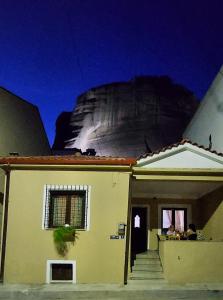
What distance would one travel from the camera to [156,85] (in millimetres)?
49562

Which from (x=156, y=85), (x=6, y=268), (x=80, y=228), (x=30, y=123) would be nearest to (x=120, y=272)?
(x=80, y=228)

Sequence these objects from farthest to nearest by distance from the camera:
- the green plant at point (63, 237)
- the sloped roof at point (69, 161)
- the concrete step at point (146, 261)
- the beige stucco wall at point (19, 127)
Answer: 1. the beige stucco wall at point (19, 127)
2. the concrete step at point (146, 261)
3. the sloped roof at point (69, 161)
4. the green plant at point (63, 237)

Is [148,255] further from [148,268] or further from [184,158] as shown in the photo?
[184,158]

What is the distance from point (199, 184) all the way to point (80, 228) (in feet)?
15.8

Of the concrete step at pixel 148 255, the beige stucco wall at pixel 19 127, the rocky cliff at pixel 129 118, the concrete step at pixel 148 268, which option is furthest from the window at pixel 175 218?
the rocky cliff at pixel 129 118

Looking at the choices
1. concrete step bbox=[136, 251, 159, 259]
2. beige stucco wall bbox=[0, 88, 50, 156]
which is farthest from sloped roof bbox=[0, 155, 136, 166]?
beige stucco wall bbox=[0, 88, 50, 156]

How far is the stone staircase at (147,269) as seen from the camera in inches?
553

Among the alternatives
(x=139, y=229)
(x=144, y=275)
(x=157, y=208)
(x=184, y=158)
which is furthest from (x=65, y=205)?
(x=157, y=208)

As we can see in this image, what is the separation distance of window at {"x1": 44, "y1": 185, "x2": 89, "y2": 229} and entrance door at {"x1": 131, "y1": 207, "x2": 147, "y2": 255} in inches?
169

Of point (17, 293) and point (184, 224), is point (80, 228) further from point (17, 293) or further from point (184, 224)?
point (184, 224)

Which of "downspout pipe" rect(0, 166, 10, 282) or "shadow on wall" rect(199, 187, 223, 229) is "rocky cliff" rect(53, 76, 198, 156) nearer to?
"shadow on wall" rect(199, 187, 223, 229)

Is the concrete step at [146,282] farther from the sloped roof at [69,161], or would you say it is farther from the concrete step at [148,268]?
the sloped roof at [69,161]

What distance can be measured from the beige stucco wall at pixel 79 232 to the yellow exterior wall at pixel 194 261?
1671 mm

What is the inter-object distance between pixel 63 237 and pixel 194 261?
450 cm
